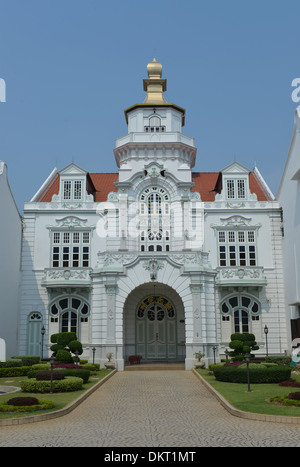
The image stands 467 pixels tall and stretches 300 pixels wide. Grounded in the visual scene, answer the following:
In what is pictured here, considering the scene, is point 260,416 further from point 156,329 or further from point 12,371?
point 156,329

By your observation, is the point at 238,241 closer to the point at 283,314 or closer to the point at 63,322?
the point at 283,314

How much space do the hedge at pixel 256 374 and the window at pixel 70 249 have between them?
1751 cm

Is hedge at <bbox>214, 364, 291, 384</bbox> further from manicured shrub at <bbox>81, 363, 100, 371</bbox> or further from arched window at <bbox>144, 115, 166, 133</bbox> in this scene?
arched window at <bbox>144, 115, 166, 133</bbox>

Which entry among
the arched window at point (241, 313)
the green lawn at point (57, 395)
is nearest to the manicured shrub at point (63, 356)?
the green lawn at point (57, 395)

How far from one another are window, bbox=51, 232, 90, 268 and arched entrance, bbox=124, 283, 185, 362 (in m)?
5.05

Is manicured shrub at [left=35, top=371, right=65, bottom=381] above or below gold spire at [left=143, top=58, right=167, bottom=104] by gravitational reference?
below

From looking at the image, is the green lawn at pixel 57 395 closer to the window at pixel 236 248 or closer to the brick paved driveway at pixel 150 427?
the brick paved driveway at pixel 150 427

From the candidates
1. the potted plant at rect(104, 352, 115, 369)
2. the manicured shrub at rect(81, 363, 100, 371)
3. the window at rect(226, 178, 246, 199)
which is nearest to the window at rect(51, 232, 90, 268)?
the potted plant at rect(104, 352, 115, 369)

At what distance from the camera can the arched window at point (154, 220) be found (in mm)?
38688

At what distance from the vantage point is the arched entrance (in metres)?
36.8

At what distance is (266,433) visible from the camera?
12.5m

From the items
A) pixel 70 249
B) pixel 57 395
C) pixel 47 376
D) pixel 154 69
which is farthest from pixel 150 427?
pixel 154 69
